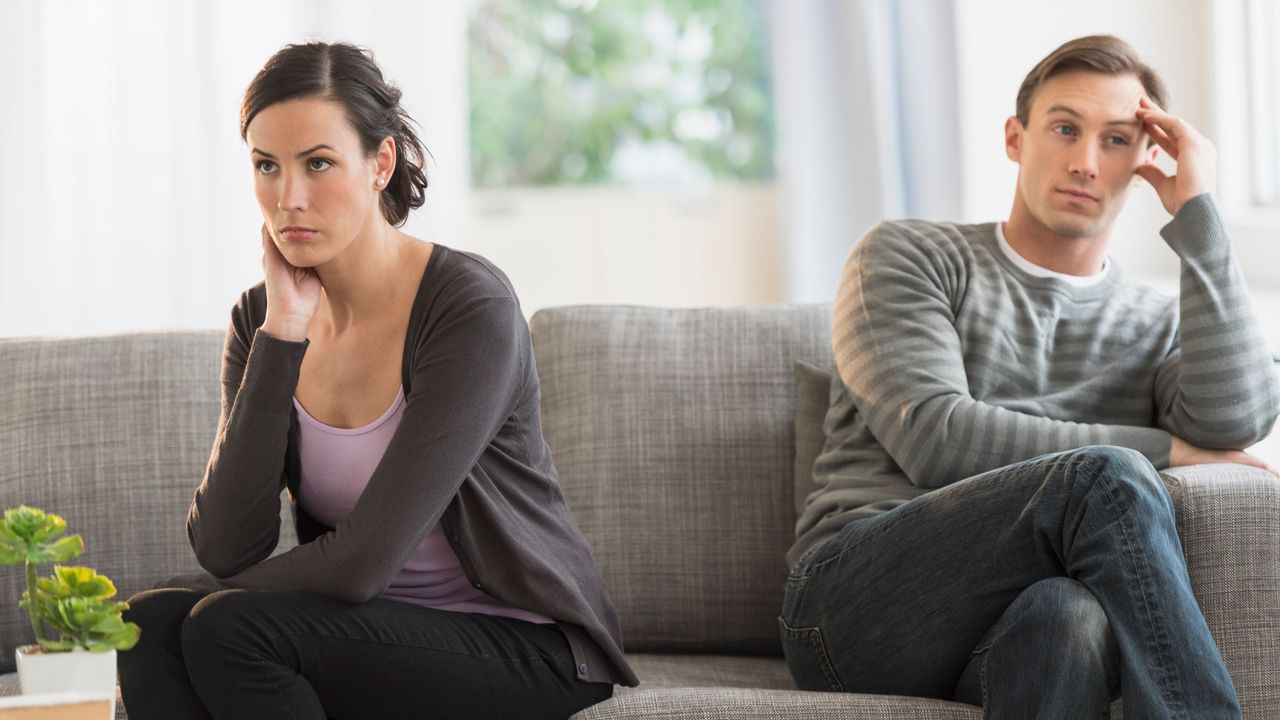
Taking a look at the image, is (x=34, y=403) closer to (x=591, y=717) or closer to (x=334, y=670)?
(x=334, y=670)

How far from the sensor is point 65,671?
1204 millimetres

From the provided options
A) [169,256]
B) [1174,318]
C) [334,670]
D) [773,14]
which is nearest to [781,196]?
[773,14]

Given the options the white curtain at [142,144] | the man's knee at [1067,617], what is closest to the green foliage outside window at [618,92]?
the white curtain at [142,144]

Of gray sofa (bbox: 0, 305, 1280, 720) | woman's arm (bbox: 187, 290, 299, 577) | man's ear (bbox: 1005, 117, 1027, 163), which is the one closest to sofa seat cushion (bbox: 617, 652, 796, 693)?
gray sofa (bbox: 0, 305, 1280, 720)

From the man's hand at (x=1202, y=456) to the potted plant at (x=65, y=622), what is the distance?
1.37 metres

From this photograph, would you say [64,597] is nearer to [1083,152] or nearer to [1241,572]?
[1241,572]

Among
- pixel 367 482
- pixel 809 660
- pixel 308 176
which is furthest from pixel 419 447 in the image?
pixel 809 660

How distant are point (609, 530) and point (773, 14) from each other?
7.36 ft

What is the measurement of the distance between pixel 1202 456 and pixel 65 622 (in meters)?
1.45

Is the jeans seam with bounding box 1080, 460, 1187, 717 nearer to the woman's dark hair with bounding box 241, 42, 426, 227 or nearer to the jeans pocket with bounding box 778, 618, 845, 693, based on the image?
the jeans pocket with bounding box 778, 618, 845, 693

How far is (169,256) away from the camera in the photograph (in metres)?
3.77

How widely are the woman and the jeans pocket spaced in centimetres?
23

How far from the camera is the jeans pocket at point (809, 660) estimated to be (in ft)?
6.10

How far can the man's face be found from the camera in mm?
2047
